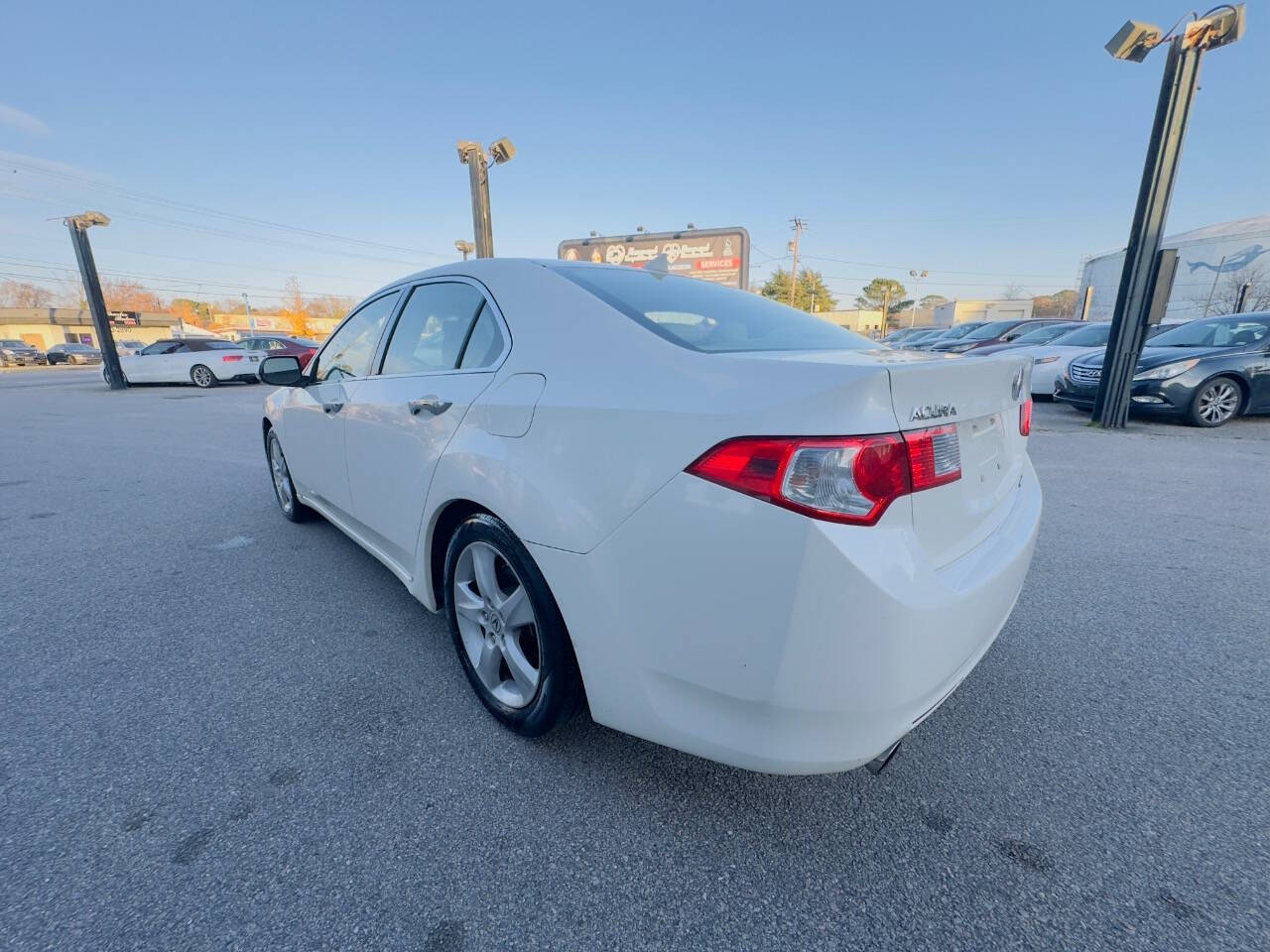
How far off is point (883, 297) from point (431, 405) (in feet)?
273

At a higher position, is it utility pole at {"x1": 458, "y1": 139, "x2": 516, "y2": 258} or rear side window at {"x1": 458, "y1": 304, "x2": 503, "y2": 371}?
utility pole at {"x1": 458, "y1": 139, "x2": 516, "y2": 258}

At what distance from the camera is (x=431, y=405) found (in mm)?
2023

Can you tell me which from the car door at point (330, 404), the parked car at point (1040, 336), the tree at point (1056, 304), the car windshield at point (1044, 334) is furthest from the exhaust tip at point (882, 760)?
the tree at point (1056, 304)

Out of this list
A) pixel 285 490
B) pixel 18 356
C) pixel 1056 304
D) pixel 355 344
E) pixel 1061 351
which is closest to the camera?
pixel 355 344

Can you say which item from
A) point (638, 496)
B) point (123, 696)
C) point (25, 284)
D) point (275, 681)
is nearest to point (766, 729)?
point (638, 496)

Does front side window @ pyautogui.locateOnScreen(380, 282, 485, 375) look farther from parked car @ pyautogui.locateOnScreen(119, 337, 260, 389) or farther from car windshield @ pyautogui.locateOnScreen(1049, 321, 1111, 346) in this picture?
parked car @ pyautogui.locateOnScreen(119, 337, 260, 389)

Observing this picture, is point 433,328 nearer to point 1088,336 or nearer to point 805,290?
point 1088,336

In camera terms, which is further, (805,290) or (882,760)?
(805,290)

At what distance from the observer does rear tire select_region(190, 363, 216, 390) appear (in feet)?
50.3

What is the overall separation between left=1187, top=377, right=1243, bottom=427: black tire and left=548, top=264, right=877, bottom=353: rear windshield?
26.3ft

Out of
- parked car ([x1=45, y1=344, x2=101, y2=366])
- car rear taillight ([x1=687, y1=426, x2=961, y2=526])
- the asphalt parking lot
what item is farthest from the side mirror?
parked car ([x1=45, y1=344, x2=101, y2=366])

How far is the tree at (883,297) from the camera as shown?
7475 cm

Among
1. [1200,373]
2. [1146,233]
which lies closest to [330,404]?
[1146,233]

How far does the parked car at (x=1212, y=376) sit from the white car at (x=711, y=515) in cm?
761
